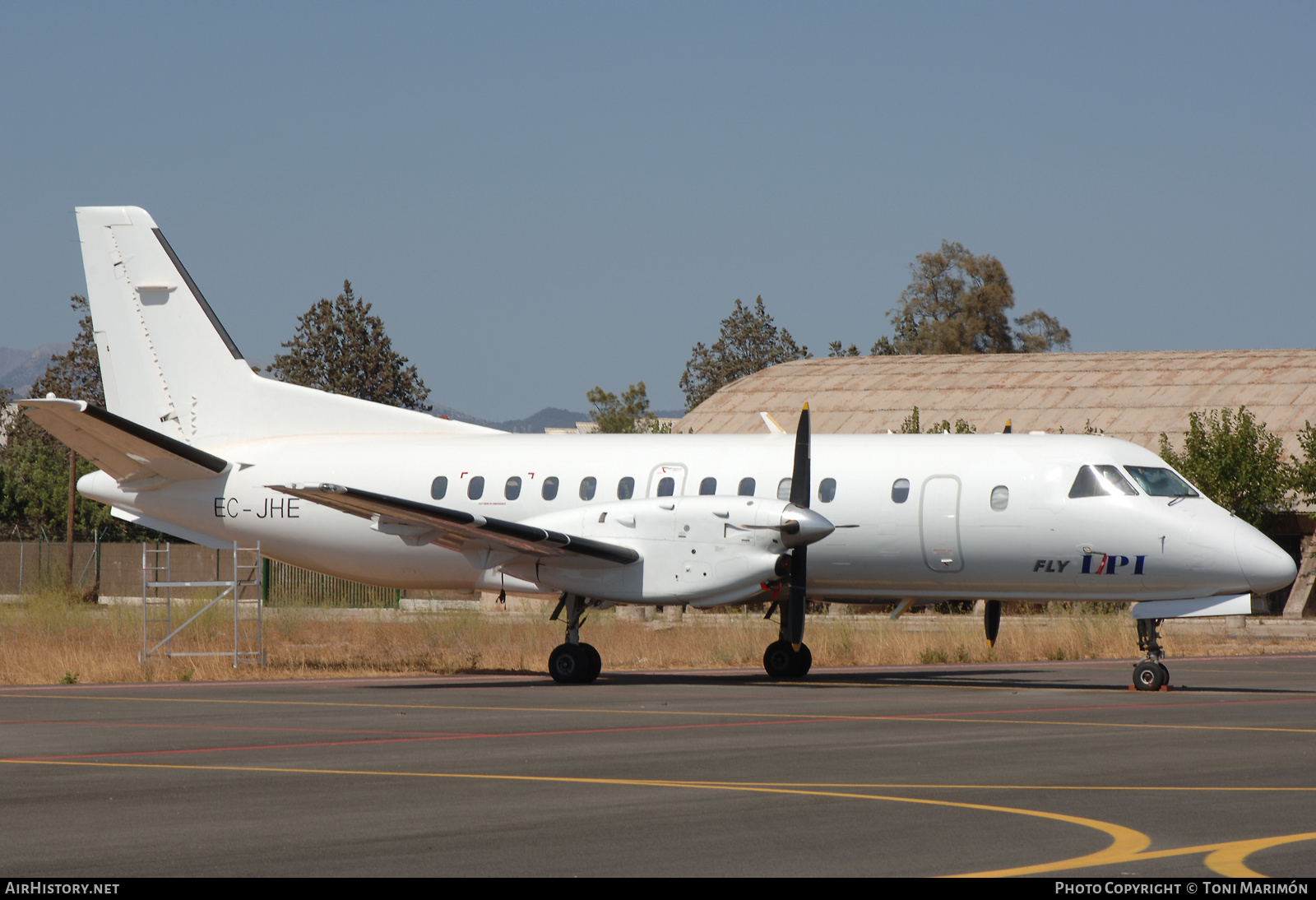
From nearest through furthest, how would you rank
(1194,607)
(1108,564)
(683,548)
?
(1194,607) < (1108,564) < (683,548)

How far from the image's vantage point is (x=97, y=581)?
156ft

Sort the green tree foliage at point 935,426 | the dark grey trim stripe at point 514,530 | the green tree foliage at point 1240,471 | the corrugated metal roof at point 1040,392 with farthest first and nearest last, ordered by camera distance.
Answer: the corrugated metal roof at point 1040,392
the green tree foliage at point 935,426
the green tree foliage at point 1240,471
the dark grey trim stripe at point 514,530

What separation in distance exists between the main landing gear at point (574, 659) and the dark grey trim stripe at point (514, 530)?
1100 millimetres

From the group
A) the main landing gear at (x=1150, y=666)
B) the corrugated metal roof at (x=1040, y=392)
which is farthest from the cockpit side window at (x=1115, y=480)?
the corrugated metal roof at (x=1040, y=392)

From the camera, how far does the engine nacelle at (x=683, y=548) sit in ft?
67.0

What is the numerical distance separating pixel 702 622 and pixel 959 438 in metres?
15.6

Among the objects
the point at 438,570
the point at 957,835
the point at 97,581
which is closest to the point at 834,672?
the point at 438,570

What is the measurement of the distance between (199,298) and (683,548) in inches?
411

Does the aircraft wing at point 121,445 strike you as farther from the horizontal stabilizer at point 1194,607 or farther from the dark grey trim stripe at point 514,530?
the horizontal stabilizer at point 1194,607

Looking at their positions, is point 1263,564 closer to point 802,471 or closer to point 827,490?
point 827,490

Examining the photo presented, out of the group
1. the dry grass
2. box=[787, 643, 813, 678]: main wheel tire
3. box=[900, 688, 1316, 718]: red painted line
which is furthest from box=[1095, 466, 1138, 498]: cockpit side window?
the dry grass

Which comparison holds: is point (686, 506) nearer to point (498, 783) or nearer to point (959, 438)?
point (959, 438)

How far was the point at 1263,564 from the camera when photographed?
19047 millimetres

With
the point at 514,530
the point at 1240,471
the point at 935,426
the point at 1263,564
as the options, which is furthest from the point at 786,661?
the point at 935,426
